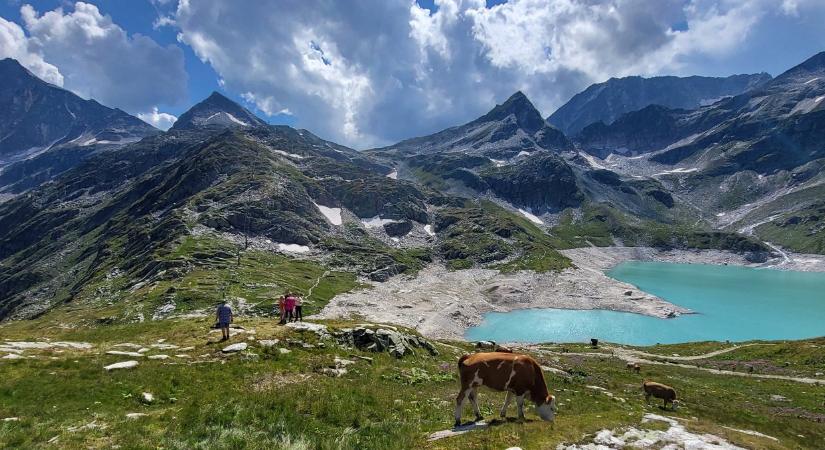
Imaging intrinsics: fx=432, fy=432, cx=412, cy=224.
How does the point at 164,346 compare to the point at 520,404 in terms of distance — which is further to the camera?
the point at 164,346

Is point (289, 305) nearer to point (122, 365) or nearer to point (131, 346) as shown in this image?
point (131, 346)

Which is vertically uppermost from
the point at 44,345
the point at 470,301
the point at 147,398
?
the point at 470,301

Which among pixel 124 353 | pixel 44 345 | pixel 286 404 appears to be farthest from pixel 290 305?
pixel 286 404

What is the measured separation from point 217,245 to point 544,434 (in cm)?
20520

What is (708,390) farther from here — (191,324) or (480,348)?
(191,324)

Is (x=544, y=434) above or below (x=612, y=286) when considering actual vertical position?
below

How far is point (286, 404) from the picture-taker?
17281mm

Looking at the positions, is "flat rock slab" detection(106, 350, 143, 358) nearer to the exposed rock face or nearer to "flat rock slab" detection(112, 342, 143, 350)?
"flat rock slab" detection(112, 342, 143, 350)

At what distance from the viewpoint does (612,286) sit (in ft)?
600

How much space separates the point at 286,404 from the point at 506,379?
8.74 metres

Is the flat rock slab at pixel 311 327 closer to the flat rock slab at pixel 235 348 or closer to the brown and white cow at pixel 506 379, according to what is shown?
the flat rock slab at pixel 235 348

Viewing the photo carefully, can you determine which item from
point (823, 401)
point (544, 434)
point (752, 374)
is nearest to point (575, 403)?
point (544, 434)

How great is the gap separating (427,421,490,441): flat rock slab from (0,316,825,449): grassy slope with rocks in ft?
1.63

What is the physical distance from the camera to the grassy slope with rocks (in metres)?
14.0
